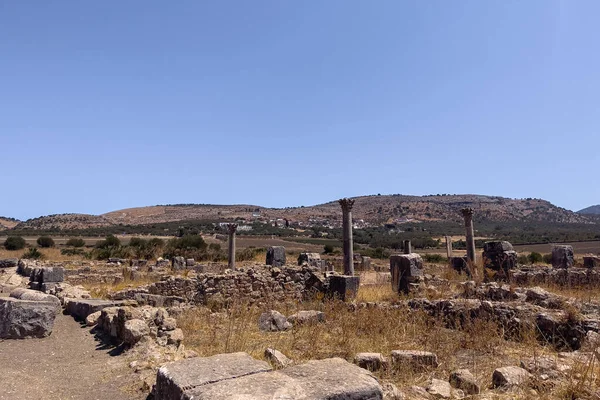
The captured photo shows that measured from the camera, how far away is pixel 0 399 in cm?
461

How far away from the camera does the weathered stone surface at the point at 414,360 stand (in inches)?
207

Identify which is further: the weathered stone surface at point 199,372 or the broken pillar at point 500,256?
the broken pillar at point 500,256

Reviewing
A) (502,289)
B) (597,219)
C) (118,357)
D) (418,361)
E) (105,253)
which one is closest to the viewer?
(418,361)

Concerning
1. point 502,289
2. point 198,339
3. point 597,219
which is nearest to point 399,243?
point 502,289

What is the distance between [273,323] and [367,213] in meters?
86.4

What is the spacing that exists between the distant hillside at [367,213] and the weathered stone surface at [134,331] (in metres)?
78.2

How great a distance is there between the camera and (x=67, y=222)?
87.2 metres

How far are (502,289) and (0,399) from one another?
355 inches

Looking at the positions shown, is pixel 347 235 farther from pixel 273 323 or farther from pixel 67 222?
pixel 67 222

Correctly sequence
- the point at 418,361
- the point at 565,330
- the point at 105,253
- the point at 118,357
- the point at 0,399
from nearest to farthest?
the point at 0,399, the point at 418,361, the point at 118,357, the point at 565,330, the point at 105,253

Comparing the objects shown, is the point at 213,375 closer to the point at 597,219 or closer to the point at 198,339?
the point at 198,339

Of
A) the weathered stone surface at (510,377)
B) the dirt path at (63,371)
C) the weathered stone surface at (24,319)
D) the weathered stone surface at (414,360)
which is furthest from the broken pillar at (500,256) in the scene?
the weathered stone surface at (24,319)

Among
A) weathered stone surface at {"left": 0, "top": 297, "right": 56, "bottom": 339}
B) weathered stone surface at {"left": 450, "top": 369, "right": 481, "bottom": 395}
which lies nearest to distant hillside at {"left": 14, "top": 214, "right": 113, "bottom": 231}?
weathered stone surface at {"left": 0, "top": 297, "right": 56, "bottom": 339}

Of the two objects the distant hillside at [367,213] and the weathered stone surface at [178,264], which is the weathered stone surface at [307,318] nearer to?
the weathered stone surface at [178,264]
